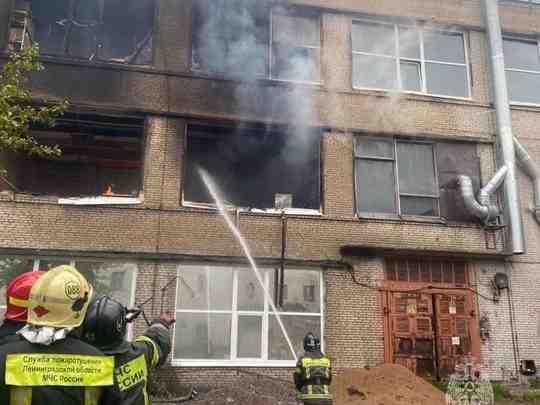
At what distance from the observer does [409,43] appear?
1426cm

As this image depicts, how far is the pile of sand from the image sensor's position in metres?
9.42

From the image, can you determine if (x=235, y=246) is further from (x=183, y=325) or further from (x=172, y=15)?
(x=172, y=15)

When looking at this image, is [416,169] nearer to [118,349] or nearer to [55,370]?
[118,349]

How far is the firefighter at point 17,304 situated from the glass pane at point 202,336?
28.5ft

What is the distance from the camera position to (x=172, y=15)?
12.8 meters

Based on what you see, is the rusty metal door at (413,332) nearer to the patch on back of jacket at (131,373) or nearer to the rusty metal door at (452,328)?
the rusty metal door at (452,328)

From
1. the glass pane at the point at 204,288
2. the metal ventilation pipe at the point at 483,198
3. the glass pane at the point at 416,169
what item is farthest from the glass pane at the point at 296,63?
the glass pane at the point at 204,288

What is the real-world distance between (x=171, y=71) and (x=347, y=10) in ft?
17.8

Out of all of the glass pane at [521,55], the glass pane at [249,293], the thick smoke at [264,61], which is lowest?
the glass pane at [249,293]

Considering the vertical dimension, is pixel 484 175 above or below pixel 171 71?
below

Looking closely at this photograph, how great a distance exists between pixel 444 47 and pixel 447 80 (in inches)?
42.4

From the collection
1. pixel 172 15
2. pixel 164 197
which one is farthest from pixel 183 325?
pixel 172 15

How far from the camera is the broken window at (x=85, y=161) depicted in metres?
12.2

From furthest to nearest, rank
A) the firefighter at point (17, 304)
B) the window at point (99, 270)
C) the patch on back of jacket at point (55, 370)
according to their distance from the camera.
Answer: the window at point (99, 270), the firefighter at point (17, 304), the patch on back of jacket at point (55, 370)
